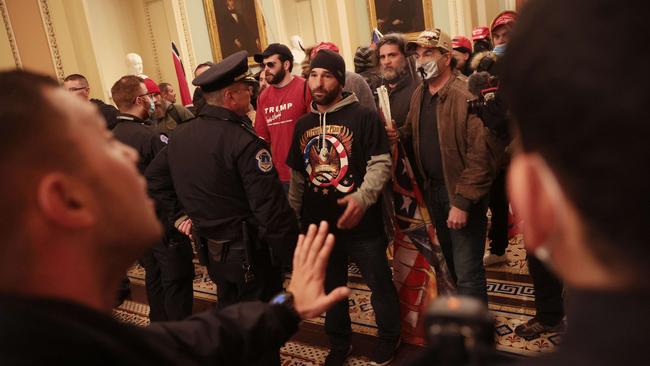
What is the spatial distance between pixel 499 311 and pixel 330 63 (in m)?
1.81

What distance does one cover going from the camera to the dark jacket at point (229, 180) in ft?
7.48

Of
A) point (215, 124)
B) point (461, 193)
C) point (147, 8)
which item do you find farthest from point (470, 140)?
point (147, 8)

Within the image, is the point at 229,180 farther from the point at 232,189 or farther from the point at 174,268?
the point at 174,268

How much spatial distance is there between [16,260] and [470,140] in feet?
6.86

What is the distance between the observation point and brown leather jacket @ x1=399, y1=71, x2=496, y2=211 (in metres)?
2.38

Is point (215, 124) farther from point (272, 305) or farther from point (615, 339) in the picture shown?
point (615, 339)

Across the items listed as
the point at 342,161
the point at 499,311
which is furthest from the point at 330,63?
the point at 499,311

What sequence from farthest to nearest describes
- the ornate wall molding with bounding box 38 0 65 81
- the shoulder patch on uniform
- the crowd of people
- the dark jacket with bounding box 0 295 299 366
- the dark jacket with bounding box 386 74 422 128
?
the ornate wall molding with bounding box 38 0 65 81 < the dark jacket with bounding box 386 74 422 128 < the shoulder patch on uniform < the dark jacket with bounding box 0 295 299 366 < the crowd of people

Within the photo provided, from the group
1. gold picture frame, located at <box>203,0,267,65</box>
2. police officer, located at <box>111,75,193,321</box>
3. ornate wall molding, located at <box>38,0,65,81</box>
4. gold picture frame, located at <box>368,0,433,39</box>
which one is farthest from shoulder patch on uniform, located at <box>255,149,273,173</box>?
gold picture frame, located at <box>368,0,433,39</box>

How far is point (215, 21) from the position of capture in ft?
30.9

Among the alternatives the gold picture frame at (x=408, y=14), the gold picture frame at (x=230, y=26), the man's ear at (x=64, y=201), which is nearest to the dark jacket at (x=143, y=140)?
the man's ear at (x=64, y=201)

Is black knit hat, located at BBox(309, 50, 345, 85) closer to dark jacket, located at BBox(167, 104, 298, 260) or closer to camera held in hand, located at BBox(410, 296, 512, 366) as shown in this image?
dark jacket, located at BBox(167, 104, 298, 260)

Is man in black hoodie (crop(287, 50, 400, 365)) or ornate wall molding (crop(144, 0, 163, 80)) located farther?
ornate wall molding (crop(144, 0, 163, 80))

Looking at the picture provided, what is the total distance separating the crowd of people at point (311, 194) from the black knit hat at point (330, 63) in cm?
2
